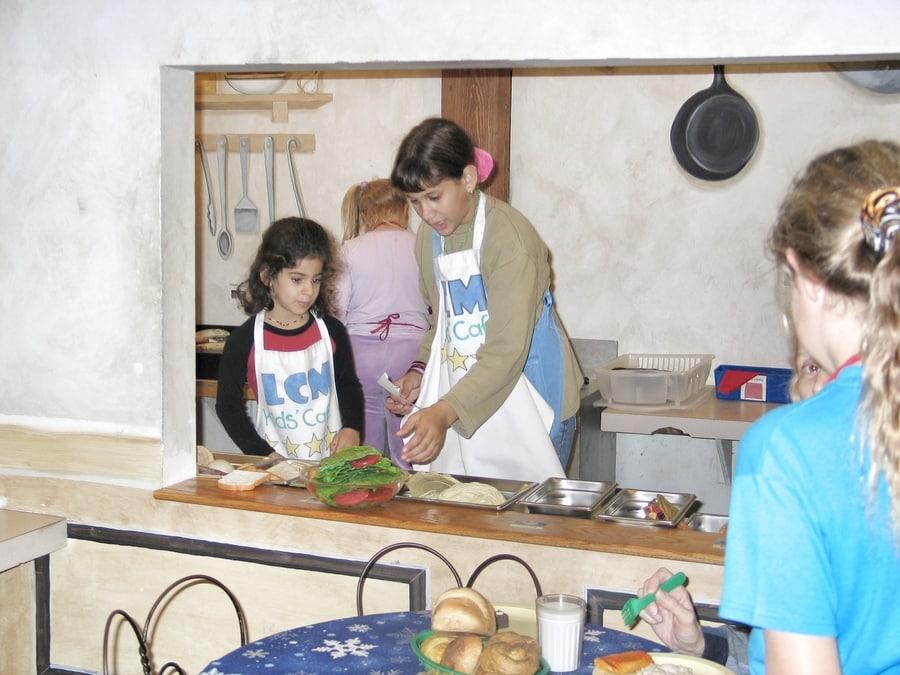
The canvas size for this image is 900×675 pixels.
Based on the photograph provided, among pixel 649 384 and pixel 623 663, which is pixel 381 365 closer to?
pixel 649 384

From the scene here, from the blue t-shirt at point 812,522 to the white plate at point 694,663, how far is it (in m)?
0.49

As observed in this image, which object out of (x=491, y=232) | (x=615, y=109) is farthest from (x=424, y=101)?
(x=491, y=232)

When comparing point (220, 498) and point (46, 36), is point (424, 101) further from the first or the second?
point (220, 498)

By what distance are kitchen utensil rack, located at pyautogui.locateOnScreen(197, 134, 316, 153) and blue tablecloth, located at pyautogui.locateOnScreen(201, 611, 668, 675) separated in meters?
3.64

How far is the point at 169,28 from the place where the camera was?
240cm

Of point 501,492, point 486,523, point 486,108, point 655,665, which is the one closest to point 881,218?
point 655,665

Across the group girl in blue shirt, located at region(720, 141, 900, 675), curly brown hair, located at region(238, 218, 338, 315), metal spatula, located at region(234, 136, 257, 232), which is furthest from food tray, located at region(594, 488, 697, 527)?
metal spatula, located at region(234, 136, 257, 232)

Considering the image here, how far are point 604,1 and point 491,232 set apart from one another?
3.13 feet

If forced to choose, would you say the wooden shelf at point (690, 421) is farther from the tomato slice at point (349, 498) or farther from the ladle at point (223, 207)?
the ladle at point (223, 207)

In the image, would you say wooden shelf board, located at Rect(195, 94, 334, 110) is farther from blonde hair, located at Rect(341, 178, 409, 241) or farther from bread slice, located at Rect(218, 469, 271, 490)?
bread slice, located at Rect(218, 469, 271, 490)

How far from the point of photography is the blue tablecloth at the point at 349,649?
1.61 metres

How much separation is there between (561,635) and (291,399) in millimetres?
1888

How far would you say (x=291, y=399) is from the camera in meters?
3.32

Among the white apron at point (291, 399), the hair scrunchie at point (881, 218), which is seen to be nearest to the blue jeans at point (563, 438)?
the white apron at point (291, 399)
